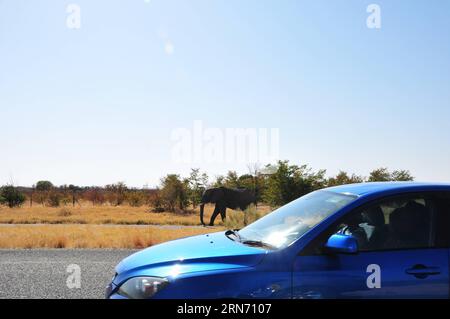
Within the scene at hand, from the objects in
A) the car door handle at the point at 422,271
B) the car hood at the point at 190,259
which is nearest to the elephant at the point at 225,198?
the car hood at the point at 190,259

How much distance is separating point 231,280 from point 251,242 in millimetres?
672

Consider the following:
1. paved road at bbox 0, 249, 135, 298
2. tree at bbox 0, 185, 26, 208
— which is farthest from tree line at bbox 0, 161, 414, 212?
paved road at bbox 0, 249, 135, 298

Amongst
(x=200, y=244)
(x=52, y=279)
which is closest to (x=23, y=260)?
(x=52, y=279)

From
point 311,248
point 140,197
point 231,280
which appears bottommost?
point 140,197

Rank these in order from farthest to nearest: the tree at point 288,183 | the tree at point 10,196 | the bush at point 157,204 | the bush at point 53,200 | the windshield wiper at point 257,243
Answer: the bush at point 53,200
the tree at point 10,196
the bush at point 157,204
the tree at point 288,183
the windshield wiper at point 257,243

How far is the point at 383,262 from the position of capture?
131 inches

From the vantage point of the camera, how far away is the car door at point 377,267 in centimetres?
320

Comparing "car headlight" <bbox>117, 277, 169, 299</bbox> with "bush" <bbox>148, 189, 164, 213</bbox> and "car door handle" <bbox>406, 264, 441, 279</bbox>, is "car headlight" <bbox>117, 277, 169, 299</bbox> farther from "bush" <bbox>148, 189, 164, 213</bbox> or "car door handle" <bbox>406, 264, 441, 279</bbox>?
"bush" <bbox>148, 189, 164, 213</bbox>

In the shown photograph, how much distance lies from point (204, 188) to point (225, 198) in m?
13.7

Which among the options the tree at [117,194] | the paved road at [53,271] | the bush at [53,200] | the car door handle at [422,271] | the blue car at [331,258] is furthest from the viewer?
the tree at [117,194]

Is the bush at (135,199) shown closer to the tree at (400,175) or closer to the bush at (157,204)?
the bush at (157,204)

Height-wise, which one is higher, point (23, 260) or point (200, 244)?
point (200, 244)

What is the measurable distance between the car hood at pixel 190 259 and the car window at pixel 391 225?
725mm
